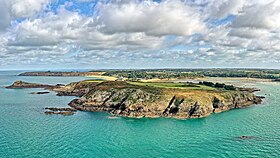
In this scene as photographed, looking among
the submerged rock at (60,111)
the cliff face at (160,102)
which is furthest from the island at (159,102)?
the submerged rock at (60,111)

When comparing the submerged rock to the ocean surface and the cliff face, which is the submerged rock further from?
the cliff face

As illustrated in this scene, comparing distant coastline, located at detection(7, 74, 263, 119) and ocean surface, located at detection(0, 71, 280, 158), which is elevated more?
distant coastline, located at detection(7, 74, 263, 119)

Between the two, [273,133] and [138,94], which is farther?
[138,94]

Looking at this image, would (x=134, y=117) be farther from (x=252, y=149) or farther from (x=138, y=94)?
(x=252, y=149)

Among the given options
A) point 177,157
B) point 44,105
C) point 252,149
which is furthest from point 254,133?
point 44,105

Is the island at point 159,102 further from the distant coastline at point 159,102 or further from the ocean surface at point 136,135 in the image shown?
the ocean surface at point 136,135

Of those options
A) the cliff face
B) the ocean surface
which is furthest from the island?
the ocean surface
